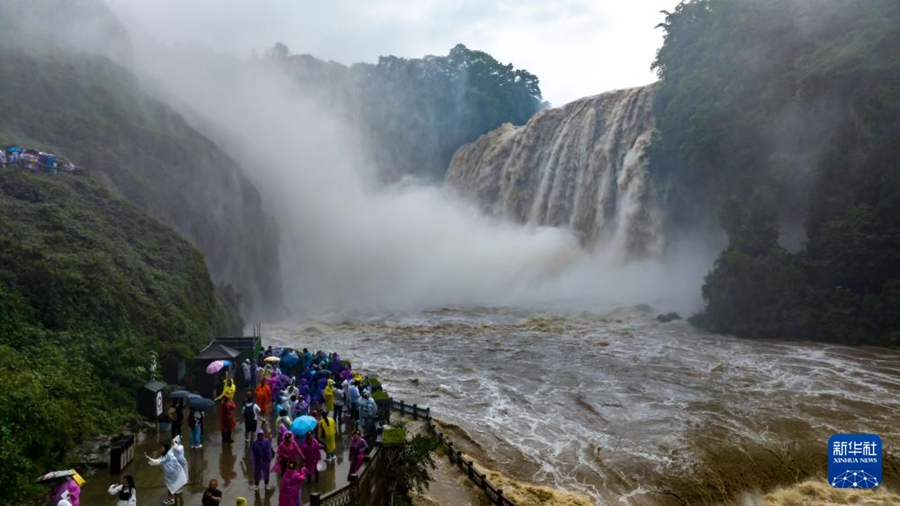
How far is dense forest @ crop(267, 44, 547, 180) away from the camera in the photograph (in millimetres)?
84500

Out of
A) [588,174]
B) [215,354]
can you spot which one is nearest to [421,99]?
[588,174]

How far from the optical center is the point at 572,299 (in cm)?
4056

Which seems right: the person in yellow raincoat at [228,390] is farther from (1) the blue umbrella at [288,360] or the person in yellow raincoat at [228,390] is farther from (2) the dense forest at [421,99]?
(2) the dense forest at [421,99]

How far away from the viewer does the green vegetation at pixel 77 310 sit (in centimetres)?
974

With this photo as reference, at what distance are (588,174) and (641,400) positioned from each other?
28.3 metres

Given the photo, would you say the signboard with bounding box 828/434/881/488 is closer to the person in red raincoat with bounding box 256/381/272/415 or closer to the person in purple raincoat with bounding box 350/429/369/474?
the person in purple raincoat with bounding box 350/429/369/474

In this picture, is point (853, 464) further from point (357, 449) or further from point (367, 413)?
point (357, 449)

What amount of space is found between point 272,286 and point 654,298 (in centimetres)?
2539

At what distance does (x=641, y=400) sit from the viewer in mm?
19297

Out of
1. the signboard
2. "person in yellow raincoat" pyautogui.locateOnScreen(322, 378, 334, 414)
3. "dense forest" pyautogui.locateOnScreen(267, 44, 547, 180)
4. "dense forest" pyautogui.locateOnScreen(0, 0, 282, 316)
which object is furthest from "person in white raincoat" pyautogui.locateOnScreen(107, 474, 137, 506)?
"dense forest" pyautogui.locateOnScreen(267, 44, 547, 180)

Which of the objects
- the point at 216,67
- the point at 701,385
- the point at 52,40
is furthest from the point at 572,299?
the point at 216,67

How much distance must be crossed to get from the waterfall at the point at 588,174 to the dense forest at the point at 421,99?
30.1 meters

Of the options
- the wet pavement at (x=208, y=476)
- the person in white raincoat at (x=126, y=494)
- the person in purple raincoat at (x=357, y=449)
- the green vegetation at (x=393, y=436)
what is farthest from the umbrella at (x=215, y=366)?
the person in white raincoat at (x=126, y=494)

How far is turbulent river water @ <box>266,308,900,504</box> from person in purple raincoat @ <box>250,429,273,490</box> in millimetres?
6664
